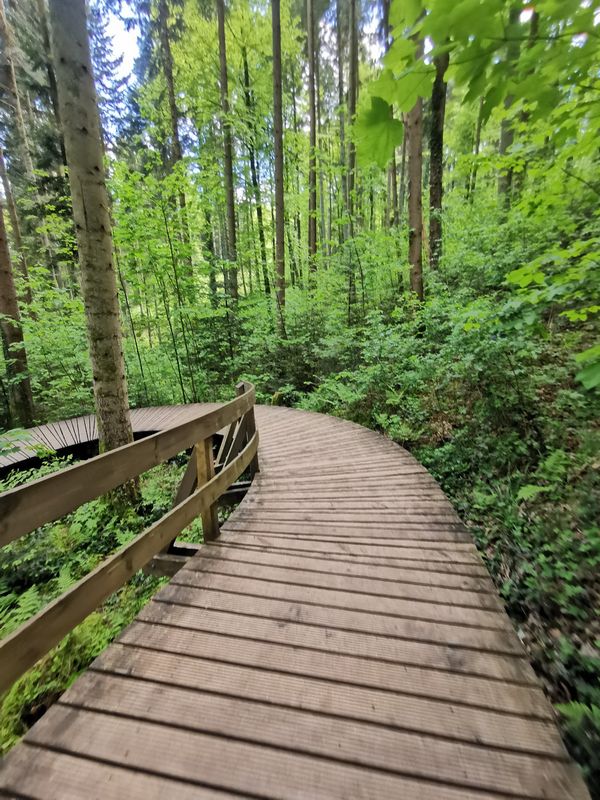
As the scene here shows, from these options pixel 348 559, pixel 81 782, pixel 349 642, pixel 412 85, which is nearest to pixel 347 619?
pixel 349 642

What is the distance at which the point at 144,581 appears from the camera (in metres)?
4.29

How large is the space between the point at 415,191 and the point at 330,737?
31.9ft

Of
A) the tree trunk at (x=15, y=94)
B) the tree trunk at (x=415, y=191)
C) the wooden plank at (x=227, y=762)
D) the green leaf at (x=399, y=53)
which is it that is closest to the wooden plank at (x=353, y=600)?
the wooden plank at (x=227, y=762)

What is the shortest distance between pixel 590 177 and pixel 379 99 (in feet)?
17.6

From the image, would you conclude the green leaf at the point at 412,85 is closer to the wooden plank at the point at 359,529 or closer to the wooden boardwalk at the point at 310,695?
the wooden boardwalk at the point at 310,695

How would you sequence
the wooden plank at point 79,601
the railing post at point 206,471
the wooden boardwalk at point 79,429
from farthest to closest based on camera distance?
the wooden boardwalk at point 79,429
the railing post at point 206,471
the wooden plank at point 79,601

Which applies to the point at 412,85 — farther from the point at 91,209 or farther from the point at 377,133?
the point at 91,209

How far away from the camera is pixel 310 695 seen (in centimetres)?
167

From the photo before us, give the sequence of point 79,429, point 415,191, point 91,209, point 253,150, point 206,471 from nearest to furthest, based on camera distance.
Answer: point 206,471, point 91,209, point 79,429, point 415,191, point 253,150

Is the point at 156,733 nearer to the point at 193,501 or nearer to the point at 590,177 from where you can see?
the point at 193,501

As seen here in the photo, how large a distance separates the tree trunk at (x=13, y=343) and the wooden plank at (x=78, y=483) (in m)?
7.70

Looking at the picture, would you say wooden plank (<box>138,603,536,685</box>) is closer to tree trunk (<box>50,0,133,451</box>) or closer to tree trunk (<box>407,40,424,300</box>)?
tree trunk (<box>50,0,133,451</box>)

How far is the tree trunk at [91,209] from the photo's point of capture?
4.07 metres

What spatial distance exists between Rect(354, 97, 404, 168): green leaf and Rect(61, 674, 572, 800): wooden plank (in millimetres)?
2276
